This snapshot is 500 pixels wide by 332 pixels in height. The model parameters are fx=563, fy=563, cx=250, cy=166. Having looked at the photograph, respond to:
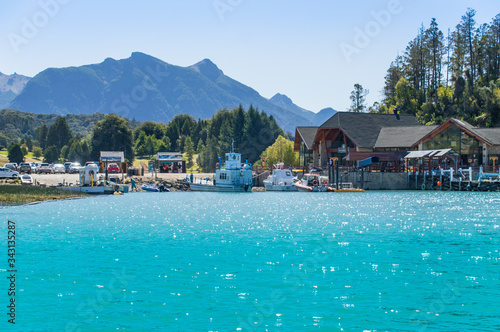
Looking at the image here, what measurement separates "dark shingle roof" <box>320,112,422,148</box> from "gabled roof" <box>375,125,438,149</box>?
1471mm

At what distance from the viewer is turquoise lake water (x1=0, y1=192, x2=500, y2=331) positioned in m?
16.5

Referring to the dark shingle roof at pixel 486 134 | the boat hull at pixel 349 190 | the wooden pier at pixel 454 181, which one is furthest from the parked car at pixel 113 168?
the dark shingle roof at pixel 486 134

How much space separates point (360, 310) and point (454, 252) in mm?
11873

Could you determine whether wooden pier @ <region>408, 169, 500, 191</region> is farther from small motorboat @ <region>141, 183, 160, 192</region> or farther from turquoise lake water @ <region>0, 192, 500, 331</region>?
small motorboat @ <region>141, 183, 160, 192</region>

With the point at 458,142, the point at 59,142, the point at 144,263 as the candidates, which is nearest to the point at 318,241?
the point at 144,263

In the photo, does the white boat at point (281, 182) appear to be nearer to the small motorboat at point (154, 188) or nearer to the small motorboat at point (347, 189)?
the small motorboat at point (347, 189)

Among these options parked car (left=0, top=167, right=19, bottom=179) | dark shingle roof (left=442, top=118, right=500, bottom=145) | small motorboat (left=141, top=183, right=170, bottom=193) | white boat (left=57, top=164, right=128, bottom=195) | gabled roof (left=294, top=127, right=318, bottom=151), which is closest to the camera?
white boat (left=57, top=164, right=128, bottom=195)

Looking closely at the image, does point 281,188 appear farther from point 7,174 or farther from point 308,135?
point 7,174

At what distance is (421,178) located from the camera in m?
83.2

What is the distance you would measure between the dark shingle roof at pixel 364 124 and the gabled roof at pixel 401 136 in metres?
1.47

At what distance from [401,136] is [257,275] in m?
73.8

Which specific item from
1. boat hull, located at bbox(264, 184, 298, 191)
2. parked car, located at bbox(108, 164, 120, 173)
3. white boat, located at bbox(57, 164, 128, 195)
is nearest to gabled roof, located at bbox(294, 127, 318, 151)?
boat hull, located at bbox(264, 184, 298, 191)

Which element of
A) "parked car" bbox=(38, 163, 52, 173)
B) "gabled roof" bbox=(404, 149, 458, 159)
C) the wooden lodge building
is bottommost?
"parked car" bbox=(38, 163, 52, 173)

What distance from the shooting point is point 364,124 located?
97.6 meters
